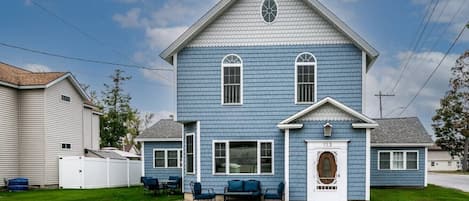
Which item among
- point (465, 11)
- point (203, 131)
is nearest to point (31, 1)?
point (203, 131)

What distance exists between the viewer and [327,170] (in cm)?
1581

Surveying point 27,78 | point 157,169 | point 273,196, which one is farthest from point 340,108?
point 27,78

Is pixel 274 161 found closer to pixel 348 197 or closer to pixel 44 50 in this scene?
pixel 348 197

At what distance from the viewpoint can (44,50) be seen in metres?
28.6

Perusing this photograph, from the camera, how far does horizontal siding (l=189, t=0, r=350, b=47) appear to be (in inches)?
669

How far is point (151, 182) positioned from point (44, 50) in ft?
45.7

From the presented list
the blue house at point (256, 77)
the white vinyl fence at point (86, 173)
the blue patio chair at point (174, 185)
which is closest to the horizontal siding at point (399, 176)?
the blue house at point (256, 77)

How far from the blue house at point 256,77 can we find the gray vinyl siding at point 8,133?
10120mm

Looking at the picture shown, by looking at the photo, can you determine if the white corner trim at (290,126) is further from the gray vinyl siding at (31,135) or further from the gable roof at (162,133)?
the gray vinyl siding at (31,135)

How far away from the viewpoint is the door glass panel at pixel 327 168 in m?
15.8

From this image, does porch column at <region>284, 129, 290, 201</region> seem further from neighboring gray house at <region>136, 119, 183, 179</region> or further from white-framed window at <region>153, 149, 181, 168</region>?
white-framed window at <region>153, 149, 181, 168</region>

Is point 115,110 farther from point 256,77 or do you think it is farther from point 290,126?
point 290,126

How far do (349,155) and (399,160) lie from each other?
373 inches

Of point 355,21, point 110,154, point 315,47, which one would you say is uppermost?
point 355,21
